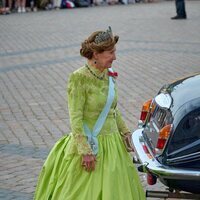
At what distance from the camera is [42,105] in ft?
31.4

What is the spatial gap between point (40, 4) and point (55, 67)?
46.2ft

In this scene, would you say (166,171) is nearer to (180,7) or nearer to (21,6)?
(180,7)

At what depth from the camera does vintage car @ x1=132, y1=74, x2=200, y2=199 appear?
174 inches

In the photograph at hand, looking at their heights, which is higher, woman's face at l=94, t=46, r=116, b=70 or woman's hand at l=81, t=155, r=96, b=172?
woman's face at l=94, t=46, r=116, b=70

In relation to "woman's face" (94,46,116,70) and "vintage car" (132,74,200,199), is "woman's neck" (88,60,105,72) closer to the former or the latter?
"woman's face" (94,46,116,70)

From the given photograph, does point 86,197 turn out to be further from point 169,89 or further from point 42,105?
point 42,105

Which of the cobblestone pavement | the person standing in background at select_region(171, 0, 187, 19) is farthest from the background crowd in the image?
the person standing in background at select_region(171, 0, 187, 19)

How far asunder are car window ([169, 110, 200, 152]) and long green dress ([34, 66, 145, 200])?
1.46 feet

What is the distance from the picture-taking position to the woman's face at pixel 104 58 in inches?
183

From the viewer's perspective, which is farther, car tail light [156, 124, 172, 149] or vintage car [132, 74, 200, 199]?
car tail light [156, 124, 172, 149]

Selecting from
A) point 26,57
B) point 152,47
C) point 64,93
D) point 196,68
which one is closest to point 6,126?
point 64,93

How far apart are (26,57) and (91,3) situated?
14.2 metres

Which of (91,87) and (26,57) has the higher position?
(91,87)

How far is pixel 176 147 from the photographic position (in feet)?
14.6
